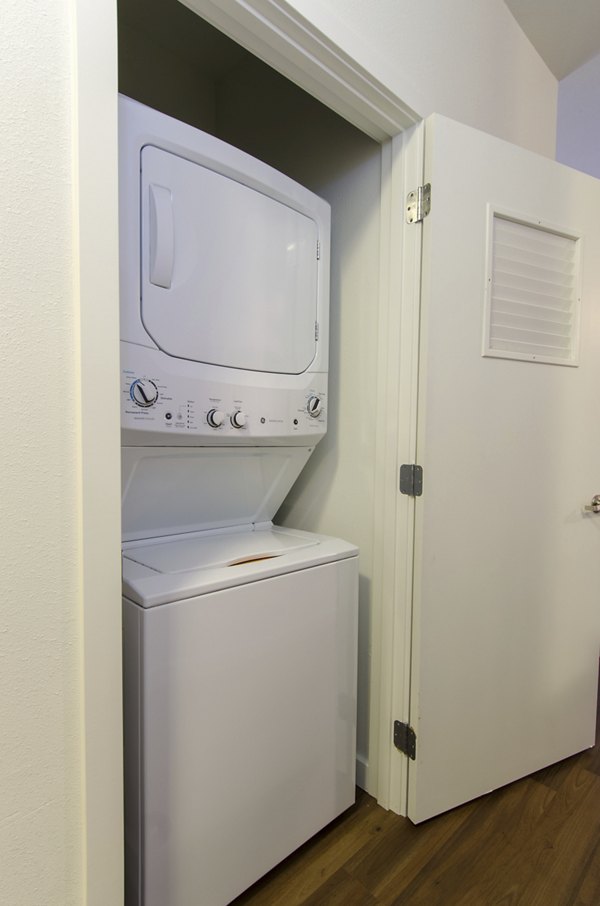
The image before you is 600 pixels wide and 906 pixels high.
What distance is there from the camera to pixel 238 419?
49.8 inches

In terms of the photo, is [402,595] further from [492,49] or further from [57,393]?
[492,49]

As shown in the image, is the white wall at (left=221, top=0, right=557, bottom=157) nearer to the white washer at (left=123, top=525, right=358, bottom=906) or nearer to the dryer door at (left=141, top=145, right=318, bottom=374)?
the dryer door at (left=141, top=145, right=318, bottom=374)

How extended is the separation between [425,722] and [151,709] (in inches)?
33.6

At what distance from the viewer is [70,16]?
2.32ft

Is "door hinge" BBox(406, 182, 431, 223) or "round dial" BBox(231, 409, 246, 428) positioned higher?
"door hinge" BBox(406, 182, 431, 223)

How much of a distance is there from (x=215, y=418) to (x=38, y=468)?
0.53 metres

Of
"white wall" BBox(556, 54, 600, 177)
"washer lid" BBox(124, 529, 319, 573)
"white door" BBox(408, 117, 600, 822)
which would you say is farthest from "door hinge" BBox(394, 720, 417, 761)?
"white wall" BBox(556, 54, 600, 177)

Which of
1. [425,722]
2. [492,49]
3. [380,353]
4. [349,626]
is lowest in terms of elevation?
[425,722]

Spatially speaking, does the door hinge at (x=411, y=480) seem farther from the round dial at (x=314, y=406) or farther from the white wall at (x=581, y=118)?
the white wall at (x=581, y=118)

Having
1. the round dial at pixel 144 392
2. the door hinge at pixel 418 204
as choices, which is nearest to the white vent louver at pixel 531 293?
the door hinge at pixel 418 204

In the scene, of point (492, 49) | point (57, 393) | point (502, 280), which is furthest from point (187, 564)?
point (492, 49)

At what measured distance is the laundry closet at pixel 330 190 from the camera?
157cm

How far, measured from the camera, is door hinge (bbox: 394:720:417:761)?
1.42 m

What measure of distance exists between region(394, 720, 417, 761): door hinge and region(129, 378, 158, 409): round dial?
120cm
